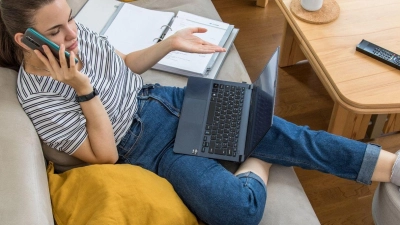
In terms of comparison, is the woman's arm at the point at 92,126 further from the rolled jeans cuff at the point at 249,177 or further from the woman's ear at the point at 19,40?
the rolled jeans cuff at the point at 249,177

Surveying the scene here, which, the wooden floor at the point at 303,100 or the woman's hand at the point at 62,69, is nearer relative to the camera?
the woman's hand at the point at 62,69

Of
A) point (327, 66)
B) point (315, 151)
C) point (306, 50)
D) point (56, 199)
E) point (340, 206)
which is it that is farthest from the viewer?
point (340, 206)

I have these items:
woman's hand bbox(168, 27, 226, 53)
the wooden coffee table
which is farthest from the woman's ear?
the wooden coffee table

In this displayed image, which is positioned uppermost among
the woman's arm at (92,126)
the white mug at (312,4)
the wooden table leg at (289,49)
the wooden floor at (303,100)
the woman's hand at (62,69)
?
the woman's hand at (62,69)

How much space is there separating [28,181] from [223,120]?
1.89 ft

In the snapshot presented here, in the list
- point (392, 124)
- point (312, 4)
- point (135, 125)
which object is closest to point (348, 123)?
point (392, 124)

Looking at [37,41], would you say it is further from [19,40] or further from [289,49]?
[289,49]

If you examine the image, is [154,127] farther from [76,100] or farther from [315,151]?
[315,151]

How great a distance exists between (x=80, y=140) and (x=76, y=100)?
0.10 meters

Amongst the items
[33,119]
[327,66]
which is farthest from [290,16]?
[33,119]

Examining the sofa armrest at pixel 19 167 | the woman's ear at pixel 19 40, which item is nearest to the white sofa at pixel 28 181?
the sofa armrest at pixel 19 167

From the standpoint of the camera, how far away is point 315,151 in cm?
130

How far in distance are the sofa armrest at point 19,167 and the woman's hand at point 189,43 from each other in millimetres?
461

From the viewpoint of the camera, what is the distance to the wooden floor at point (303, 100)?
5.63ft
